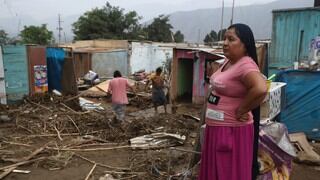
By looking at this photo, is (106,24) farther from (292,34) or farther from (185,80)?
(292,34)

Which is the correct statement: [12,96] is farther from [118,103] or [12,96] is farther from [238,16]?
[238,16]

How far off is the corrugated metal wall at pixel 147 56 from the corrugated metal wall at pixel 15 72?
13.7 meters

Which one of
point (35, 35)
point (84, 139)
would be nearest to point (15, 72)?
point (84, 139)

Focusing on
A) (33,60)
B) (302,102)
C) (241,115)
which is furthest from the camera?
(33,60)

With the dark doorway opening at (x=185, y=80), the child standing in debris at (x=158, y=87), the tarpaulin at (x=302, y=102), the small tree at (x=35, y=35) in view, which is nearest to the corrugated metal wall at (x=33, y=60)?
the child standing in debris at (x=158, y=87)

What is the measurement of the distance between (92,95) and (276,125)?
13.3 m

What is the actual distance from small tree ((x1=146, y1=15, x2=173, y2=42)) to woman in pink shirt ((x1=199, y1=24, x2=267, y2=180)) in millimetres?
39359

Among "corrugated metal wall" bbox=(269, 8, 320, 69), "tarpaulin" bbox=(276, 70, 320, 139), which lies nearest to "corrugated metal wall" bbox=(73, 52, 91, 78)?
"corrugated metal wall" bbox=(269, 8, 320, 69)

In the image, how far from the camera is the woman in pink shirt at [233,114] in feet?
9.86

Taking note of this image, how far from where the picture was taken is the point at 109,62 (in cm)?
2562

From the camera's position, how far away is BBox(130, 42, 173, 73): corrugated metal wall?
27.0 metres

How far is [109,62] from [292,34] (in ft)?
50.1

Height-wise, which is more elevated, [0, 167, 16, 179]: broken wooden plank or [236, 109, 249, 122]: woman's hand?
[236, 109, 249, 122]: woman's hand

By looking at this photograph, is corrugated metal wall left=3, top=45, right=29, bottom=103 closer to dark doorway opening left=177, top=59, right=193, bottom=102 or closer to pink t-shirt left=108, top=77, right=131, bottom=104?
pink t-shirt left=108, top=77, right=131, bottom=104
